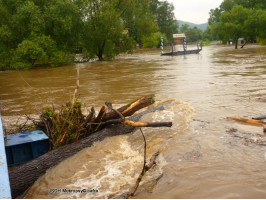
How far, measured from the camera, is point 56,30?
966 inches

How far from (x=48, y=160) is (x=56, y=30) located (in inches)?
872

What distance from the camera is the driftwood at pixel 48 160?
153 inches

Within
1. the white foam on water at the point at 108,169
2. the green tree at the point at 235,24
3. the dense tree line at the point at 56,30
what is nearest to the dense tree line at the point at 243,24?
the green tree at the point at 235,24

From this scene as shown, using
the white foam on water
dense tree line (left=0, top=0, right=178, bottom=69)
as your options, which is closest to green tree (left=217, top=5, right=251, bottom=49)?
dense tree line (left=0, top=0, right=178, bottom=69)

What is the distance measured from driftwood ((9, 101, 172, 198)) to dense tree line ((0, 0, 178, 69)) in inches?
730

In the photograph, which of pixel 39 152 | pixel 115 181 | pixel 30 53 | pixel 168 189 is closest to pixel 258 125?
pixel 168 189

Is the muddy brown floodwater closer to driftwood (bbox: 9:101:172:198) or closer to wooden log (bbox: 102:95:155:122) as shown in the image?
driftwood (bbox: 9:101:172:198)

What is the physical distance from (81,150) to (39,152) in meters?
0.76

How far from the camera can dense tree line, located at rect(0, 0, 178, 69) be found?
22531 millimetres

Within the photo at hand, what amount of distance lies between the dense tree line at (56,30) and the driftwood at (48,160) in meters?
18.5

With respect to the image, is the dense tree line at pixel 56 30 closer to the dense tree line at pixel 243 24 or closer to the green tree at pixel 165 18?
the dense tree line at pixel 243 24

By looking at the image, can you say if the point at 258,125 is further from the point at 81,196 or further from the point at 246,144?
the point at 81,196

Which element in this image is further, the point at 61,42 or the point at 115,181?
the point at 61,42

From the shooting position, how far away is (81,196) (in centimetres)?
374
